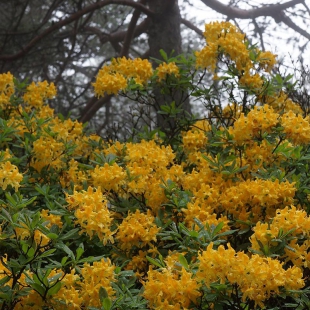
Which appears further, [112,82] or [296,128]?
[112,82]

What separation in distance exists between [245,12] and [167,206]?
480cm

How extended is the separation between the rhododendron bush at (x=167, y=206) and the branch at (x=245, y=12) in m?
3.00

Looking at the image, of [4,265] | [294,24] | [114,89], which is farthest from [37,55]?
[4,265]

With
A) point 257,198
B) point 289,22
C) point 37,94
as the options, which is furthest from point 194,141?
point 289,22

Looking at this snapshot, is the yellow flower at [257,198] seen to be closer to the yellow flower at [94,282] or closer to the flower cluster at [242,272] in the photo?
the flower cluster at [242,272]

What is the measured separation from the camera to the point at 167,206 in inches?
106

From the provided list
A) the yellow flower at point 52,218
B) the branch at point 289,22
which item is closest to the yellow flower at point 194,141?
the yellow flower at point 52,218

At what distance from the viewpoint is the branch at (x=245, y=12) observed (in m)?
6.71

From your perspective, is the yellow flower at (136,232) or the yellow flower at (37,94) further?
the yellow flower at (37,94)

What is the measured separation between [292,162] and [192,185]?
0.51 metres

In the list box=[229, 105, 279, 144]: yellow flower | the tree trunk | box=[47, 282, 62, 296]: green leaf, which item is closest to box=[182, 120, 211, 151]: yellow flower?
box=[229, 105, 279, 144]: yellow flower

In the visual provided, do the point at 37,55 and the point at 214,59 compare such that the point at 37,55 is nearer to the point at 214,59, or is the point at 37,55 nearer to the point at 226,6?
the point at 226,6

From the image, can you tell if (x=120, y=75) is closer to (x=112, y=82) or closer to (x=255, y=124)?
(x=112, y=82)

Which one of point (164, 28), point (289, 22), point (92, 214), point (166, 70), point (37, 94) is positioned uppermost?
point (289, 22)
